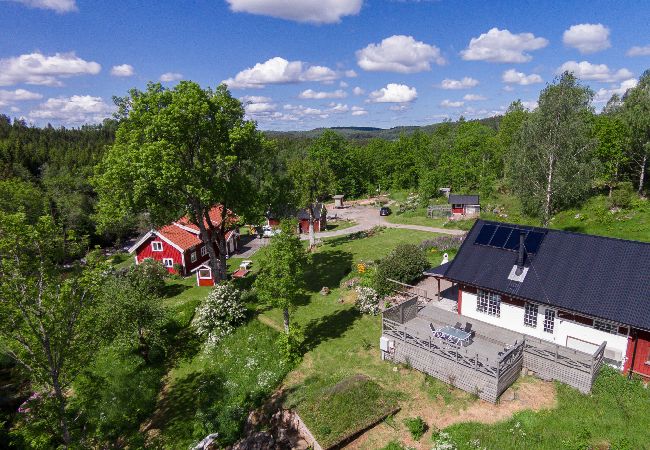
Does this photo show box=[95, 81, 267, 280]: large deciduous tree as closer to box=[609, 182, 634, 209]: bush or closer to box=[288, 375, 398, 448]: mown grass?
box=[288, 375, 398, 448]: mown grass

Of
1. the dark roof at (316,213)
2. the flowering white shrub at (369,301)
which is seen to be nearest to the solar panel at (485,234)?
the flowering white shrub at (369,301)

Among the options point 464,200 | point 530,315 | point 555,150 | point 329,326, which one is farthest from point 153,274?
point 464,200

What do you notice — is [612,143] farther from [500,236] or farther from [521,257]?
[521,257]

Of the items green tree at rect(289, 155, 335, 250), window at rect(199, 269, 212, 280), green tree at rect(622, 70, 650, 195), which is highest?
green tree at rect(622, 70, 650, 195)

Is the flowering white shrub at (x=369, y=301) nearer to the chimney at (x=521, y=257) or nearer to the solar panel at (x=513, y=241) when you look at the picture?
the solar panel at (x=513, y=241)

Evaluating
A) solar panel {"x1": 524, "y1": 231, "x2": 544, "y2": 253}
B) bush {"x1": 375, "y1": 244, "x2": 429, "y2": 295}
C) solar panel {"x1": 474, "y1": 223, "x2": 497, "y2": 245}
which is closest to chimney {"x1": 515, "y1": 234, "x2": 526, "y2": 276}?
solar panel {"x1": 524, "y1": 231, "x2": 544, "y2": 253}

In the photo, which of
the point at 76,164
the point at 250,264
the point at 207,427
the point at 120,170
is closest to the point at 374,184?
the point at 250,264
